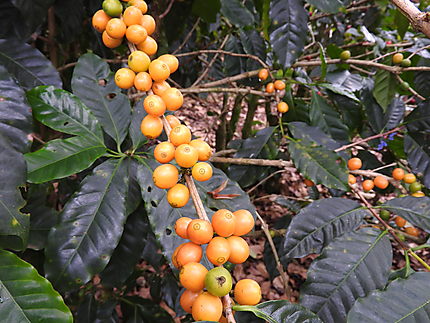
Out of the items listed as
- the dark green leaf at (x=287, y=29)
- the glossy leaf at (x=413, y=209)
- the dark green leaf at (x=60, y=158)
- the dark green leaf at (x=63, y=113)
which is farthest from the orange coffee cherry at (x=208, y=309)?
the dark green leaf at (x=287, y=29)

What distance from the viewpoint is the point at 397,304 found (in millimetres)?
614

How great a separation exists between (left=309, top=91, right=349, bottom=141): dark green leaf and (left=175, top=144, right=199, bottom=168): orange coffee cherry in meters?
1.06

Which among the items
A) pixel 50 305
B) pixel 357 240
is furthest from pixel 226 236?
pixel 357 240

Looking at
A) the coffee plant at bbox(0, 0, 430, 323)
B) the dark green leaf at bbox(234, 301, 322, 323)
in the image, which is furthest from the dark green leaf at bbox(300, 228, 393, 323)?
the dark green leaf at bbox(234, 301, 322, 323)

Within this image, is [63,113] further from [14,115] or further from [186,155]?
[186,155]

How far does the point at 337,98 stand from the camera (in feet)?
5.18

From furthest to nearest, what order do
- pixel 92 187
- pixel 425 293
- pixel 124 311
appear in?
pixel 124 311 → pixel 92 187 → pixel 425 293

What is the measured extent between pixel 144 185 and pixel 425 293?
65cm

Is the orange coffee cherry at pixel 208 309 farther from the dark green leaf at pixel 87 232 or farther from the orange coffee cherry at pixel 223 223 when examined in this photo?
the dark green leaf at pixel 87 232

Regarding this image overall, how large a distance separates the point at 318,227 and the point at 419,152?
634 millimetres

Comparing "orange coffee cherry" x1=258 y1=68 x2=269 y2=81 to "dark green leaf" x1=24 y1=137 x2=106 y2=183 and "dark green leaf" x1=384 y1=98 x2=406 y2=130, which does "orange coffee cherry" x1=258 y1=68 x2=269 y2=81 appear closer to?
"dark green leaf" x1=384 y1=98 x2=406 y2=130

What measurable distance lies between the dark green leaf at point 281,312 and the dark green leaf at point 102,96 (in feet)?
2.13

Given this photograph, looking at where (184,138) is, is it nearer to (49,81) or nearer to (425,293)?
(425,293)

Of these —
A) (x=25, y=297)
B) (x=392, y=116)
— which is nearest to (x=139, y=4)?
(x=25, y=297)
